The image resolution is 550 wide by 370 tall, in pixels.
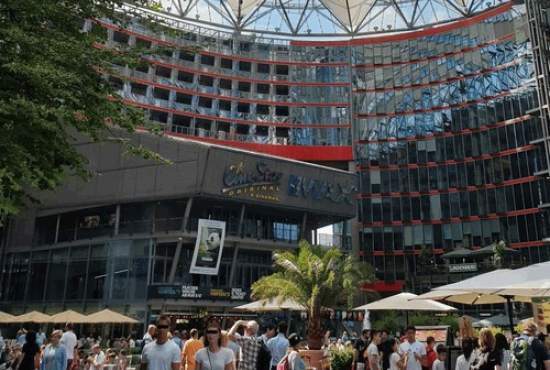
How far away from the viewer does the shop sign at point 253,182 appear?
4072 centimetres

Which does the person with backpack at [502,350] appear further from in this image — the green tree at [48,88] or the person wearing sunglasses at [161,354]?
the green tree at [48,88]

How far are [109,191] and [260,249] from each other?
13156 mm

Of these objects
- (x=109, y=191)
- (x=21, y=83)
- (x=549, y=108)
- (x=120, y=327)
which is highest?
(x=549, y=108)

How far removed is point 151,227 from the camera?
40.7 meters

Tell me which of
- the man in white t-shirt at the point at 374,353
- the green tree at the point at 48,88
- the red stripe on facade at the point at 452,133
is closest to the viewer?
the green tree at the point at 48,88

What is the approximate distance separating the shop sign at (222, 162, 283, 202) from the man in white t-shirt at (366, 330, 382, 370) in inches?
1160

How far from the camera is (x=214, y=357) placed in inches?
257

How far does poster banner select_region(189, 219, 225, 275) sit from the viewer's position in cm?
3888

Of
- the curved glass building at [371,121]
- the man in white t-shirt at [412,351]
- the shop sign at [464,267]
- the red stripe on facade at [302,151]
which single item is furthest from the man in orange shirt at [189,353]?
the red stripe on facade at [302,151]

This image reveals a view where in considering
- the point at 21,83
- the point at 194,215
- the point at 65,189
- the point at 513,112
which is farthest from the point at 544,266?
the point at 513,112

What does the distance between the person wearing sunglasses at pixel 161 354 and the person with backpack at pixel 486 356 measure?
4466mm

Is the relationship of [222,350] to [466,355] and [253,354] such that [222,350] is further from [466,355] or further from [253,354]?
[466,355]

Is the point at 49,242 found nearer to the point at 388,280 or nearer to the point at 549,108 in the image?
the point at 388,280

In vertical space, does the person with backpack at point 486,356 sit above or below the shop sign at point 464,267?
below
